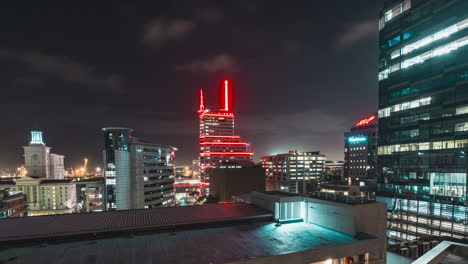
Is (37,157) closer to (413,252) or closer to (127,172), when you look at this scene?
(127,172)

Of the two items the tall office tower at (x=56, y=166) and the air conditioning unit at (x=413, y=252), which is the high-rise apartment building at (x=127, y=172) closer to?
the tall office tower at (x=56, y=166)

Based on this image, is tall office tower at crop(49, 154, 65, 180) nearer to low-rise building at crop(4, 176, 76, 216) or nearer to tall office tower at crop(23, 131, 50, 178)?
tall office tower at crop(23, 131, 50, 178)

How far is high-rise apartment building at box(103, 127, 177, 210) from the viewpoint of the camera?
78438 millimetres

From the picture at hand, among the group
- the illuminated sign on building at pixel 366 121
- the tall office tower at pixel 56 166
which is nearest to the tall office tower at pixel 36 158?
the tall office tower at pixel 56 166

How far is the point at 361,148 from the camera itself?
499 feet

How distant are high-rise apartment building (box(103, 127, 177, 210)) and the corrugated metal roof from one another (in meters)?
63.9

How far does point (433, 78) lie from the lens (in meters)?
46.6

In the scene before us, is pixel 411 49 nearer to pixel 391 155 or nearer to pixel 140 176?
pixel 391 155

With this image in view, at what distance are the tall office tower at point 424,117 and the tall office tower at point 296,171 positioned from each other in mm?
116832

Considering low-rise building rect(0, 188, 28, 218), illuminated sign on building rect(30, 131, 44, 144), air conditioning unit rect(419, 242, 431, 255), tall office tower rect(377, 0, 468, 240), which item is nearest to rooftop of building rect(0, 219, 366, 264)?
air conditioning unit rect(419, 242, 431, 255)

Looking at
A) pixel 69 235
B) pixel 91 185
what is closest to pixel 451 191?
pixel 69 235

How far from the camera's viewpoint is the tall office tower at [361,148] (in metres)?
144

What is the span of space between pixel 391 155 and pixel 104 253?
210 feet

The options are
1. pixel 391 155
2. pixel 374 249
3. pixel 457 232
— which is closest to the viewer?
pixel 374 249
